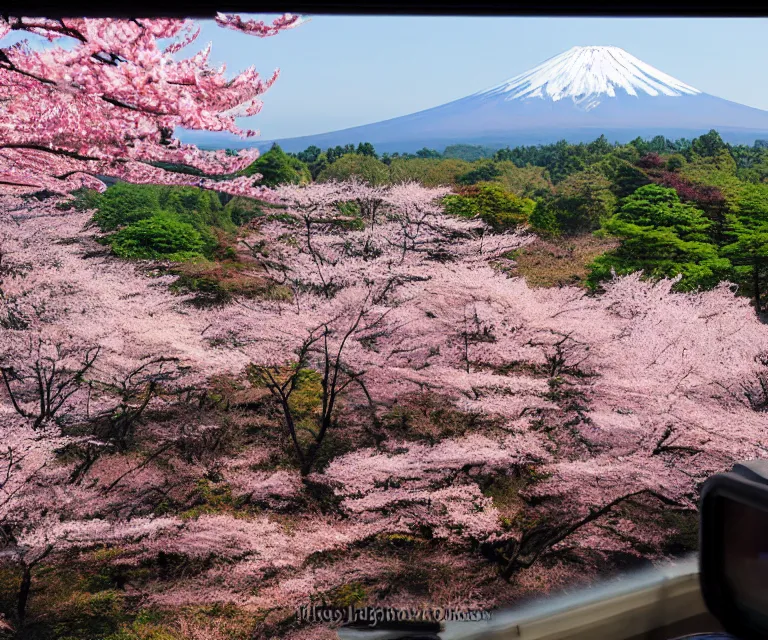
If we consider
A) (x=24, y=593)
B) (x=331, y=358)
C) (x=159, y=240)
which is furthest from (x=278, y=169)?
(x=24, y=593)

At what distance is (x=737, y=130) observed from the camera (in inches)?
158

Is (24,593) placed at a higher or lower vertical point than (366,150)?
lower

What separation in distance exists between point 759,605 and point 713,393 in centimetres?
384

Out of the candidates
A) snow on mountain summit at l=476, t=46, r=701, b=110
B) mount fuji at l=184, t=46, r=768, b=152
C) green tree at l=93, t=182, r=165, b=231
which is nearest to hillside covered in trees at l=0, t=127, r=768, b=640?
green tree at l=93, t=182, r=165, b=231

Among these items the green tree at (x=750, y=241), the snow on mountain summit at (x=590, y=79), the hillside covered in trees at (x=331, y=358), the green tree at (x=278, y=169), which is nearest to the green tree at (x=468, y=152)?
the hillside covered in trees at (x=331, y=358)

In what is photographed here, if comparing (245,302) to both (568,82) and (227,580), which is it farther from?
(568,82)

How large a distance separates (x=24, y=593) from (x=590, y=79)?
4.18 m

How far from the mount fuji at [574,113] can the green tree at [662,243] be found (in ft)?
1.51

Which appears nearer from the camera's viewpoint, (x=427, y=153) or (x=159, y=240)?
(x=159, y=240)

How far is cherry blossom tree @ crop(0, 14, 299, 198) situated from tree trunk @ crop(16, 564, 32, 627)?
6.08 ft

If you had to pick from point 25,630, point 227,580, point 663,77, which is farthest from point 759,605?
point 663,77

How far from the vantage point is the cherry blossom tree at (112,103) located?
2.72 meters

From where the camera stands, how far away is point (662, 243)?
391cm

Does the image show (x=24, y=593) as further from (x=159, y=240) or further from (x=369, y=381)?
(x=369, y=381)
